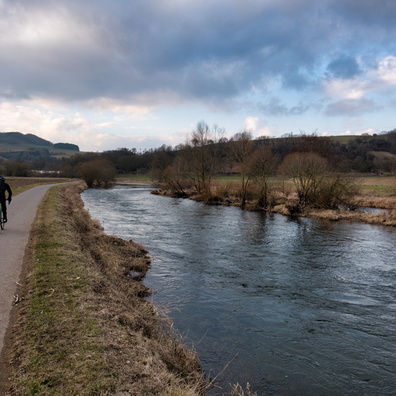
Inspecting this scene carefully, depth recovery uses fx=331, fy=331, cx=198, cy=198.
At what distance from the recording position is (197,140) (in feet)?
154

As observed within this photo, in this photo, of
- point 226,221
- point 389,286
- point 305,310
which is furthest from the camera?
point 226,221

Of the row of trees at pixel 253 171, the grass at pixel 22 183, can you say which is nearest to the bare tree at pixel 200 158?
the row of trees at pixel 253 171

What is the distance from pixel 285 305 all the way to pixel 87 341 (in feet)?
19.3

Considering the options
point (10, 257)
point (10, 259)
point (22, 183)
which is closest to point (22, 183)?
point (22, 183)

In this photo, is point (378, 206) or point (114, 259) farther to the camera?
point (378, 206)

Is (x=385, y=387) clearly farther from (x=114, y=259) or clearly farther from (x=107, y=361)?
(x=114, y=259)

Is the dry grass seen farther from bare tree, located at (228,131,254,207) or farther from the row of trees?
bare tree, located at (228,131,254,207)

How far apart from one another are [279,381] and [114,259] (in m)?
7.47

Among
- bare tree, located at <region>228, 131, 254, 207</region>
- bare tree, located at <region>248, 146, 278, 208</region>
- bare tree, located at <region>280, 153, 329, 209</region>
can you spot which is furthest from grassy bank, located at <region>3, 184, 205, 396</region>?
bare tree, located at <region>228, 131, 254, 207</region>

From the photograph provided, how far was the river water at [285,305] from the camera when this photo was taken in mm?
6105

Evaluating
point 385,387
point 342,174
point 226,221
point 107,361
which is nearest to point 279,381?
point 385,387

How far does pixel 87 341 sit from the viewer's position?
501cm

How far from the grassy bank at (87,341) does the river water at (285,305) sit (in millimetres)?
889

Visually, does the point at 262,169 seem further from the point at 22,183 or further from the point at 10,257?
the point at 22,183
